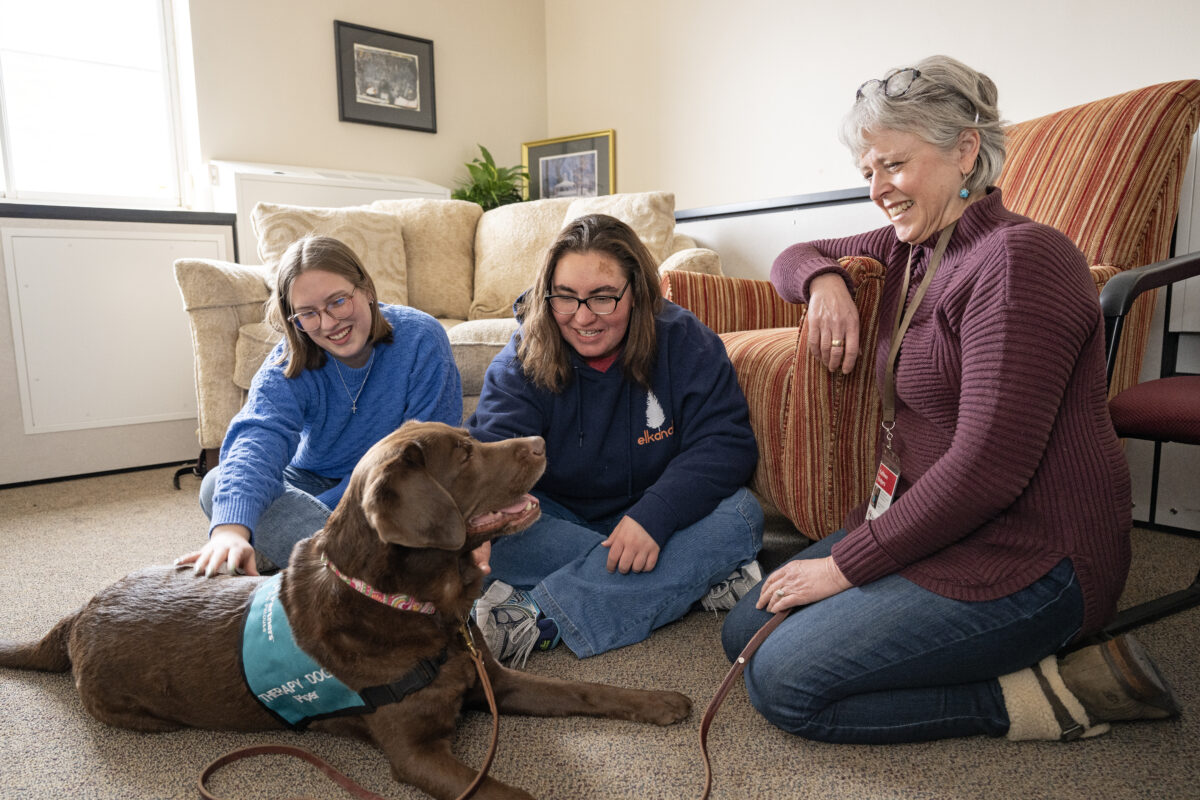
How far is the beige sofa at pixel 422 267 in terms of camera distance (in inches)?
119

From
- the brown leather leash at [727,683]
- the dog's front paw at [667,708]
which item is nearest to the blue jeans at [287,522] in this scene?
the dog's front paw at [667,708]

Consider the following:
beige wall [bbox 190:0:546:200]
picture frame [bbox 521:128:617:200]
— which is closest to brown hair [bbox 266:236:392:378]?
beige wall [bbox 190:0:546:200]

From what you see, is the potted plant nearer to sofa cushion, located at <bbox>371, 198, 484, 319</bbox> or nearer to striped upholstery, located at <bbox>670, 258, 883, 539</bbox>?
sofa cushion, located at <bbox>371, 198, 484, 319</bbox>

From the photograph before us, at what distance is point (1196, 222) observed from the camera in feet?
7.50

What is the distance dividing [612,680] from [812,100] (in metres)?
3.67

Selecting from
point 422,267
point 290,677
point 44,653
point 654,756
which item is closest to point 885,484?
point 654,756

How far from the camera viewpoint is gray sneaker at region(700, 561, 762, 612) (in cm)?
174

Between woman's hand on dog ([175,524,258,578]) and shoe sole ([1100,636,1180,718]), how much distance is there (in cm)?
152

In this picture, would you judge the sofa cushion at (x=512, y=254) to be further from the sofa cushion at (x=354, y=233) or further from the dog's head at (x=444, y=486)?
the dog's head at (x=444, y=486)

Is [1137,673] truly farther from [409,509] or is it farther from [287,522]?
[287,522]

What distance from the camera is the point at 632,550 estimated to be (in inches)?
62.2

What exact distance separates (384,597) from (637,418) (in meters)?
0.76

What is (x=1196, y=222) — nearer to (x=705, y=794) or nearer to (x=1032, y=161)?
(x=1032, y=161)

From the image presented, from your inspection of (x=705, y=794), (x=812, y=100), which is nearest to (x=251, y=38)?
(x=812, y=100)
